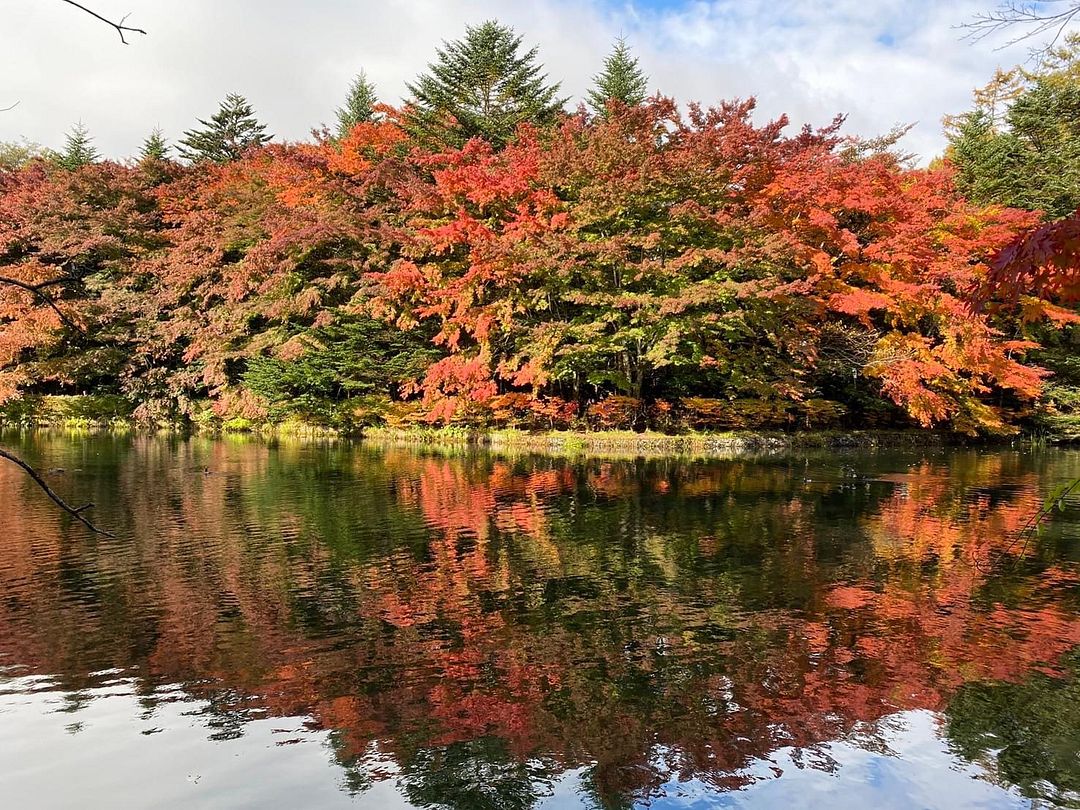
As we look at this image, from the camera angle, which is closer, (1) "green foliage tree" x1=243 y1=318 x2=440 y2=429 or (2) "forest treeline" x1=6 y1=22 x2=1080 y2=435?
(2) "forest treeline" x1=6 y1=22 x2=1080 y2=435

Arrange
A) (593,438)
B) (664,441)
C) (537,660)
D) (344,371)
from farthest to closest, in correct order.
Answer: (344,371) → (593,438) → (664,441) → (537,660)

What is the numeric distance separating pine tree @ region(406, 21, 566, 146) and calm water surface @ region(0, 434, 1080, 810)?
25.1 metres

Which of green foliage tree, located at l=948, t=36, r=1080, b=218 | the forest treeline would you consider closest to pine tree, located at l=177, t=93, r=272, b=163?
the forest treeline

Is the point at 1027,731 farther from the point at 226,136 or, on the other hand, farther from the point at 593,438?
the point at 226,136

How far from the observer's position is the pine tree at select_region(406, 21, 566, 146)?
32688 mm

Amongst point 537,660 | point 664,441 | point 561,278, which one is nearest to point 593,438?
point 664,441

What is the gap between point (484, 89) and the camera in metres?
34.3

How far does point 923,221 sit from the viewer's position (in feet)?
71.2

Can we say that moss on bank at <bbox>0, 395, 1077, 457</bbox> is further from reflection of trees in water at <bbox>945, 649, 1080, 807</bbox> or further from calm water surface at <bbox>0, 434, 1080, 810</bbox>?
reflection of trees in water at <bbox>945, 649, 1080, 807</bbox>

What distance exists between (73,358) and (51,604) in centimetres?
2684

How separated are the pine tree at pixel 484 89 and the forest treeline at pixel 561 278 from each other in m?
0.48

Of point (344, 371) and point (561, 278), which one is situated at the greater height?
point (561, 278)

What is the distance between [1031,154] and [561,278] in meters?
18.8

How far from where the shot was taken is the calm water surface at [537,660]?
412cm
